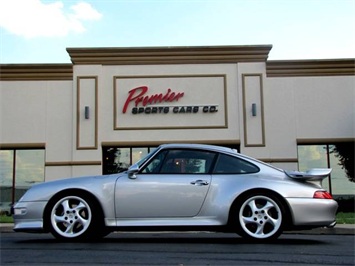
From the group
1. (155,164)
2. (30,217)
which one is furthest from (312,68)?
(30,217)

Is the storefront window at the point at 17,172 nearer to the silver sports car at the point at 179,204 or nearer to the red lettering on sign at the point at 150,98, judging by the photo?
the red lettering on sign at the point at 150,98

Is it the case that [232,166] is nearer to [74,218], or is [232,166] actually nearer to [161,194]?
[161,194]

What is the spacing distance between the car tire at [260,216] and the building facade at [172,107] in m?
11.1

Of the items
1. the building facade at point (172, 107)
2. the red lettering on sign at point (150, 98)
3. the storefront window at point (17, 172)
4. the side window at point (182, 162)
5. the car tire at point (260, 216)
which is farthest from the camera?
the storefront window at point (17, 172)

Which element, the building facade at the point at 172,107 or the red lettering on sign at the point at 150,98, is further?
the red lettering on sign at the point at 150,98

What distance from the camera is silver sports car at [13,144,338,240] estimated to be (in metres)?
6.00

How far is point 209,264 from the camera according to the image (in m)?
4.39

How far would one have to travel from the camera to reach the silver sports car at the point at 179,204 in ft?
19.7

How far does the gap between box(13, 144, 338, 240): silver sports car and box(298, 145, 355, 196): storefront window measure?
1166 centimetres

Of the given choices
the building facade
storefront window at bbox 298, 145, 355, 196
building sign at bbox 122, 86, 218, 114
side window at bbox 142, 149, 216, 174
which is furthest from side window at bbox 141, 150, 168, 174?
storefront window at bbox 298, 145, 355, 196

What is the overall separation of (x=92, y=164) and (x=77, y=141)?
920 millimetres

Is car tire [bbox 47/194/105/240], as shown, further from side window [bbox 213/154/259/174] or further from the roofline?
the roofline

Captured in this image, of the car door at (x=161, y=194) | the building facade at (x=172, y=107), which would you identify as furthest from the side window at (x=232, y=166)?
the building facade at (x=172, y=107)

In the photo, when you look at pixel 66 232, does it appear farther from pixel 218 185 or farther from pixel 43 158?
pixel 43 158
